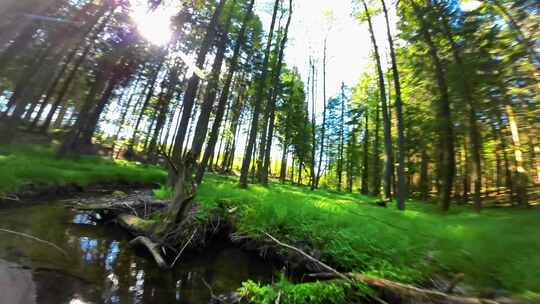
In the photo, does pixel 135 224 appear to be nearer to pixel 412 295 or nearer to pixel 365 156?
pixel 412 295

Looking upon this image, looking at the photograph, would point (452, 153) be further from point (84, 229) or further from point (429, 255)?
point (84, 229)

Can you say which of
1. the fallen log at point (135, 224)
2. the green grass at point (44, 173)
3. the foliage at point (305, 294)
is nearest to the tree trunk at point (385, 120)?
the foliage at point (305, 294)

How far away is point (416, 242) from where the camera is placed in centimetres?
447

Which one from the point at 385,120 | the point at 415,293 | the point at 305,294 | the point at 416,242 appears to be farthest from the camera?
the point at 385,120

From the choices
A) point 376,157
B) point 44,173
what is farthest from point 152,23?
point 376,157

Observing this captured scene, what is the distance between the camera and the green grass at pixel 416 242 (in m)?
2.68

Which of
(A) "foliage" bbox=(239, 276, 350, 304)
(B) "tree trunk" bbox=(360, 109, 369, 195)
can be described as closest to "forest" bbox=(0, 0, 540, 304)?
(A) "foliage" bbox=(239, 276, 350, 304)

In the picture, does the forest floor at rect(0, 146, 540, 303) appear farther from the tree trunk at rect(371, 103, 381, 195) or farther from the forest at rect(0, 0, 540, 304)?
the tree trunk at rect(371, 103, 381, 195)

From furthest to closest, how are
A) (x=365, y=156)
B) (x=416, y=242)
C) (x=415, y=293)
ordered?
(x=365, y=156) → (x=416, y=242) → (x=415, y=293)

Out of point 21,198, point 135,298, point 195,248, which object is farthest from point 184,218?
point 21,198

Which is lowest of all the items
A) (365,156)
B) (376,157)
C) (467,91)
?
(467,91)

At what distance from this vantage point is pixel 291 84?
961 inches

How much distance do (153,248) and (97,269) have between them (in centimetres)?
93

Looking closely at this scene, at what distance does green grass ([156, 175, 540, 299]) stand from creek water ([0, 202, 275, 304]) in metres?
1.09
